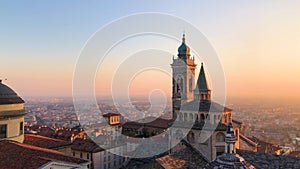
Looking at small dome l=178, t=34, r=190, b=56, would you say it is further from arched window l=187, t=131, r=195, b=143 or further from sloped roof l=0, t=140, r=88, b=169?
sloped roof l=0, t=140, r=88, b=169

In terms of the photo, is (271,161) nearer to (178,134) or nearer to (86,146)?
(178,134)

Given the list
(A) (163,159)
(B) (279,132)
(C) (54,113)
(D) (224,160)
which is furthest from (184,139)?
(C) (54,113)

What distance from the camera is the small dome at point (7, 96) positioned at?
71.5 ft

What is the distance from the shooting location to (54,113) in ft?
351

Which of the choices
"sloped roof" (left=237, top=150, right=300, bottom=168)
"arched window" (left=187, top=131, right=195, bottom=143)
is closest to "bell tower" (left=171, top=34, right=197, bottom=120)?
"arched window" (left=187, top=131, right=195, bottom=143)

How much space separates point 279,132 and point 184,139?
61.0 meters

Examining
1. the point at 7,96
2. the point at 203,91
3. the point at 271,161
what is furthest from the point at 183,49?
the point at 7,96

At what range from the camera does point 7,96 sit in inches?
878

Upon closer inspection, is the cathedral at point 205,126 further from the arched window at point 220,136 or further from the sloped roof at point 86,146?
the sloped roof at point 86,146

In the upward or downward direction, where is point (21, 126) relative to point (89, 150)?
upward

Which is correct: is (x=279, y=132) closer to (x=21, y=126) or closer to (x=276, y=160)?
(x=276, y=160)

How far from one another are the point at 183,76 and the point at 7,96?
26821 mm

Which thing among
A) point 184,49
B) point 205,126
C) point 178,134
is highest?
point 184,49

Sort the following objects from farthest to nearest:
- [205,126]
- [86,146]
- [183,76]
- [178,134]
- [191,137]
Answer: [183,76]
[86,146]
[178,134]
[191,137]
[205,126]
